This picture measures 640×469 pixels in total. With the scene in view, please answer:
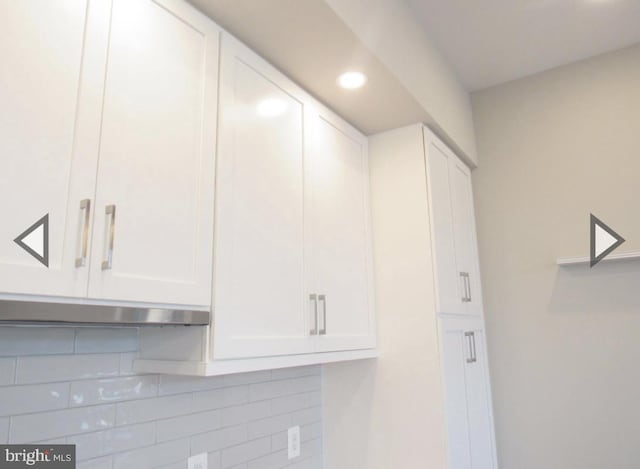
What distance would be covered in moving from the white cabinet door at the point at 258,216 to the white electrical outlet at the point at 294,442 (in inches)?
22.1

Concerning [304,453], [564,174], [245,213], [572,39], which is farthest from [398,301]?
[572,39]

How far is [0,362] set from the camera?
1.08 metres

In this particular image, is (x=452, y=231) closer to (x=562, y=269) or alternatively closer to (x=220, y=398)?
(x=562, y=269)

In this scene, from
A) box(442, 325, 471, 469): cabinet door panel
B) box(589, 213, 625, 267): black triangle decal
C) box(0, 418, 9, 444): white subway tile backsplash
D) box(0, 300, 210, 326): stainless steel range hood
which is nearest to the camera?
box(0, 300, 210, 326): stainless steel range hood

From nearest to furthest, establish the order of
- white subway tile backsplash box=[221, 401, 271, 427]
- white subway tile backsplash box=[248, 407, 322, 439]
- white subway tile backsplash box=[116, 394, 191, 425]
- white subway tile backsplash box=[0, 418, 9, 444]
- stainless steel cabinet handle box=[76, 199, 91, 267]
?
stainless steel cabinet handle box=[76, 199, 91, 267] → white subway tile backsplash box=[0, 418, 9, 444] → white subway tile backsplash box=[116, 394, 191, 425] → white subway tile backsplash box=[221, 401, 271, 427] → white subway tile backsplash box=[248, 407, 322, 439]

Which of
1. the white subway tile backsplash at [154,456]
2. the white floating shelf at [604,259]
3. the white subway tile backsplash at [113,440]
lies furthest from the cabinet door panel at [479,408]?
the white subway tile backsplash at [113,440]

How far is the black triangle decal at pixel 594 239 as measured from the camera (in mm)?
2344

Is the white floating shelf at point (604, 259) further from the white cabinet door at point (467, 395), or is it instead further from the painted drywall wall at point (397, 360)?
the painted drywall wall at point (397, 360)

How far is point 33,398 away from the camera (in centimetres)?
113

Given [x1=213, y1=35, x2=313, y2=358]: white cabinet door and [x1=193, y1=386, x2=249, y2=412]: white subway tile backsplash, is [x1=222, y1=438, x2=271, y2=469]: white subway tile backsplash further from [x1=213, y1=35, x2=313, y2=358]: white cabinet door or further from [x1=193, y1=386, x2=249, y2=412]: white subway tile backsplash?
[x1=213, y1=35, x2=313, y2=358]: white cabinet door

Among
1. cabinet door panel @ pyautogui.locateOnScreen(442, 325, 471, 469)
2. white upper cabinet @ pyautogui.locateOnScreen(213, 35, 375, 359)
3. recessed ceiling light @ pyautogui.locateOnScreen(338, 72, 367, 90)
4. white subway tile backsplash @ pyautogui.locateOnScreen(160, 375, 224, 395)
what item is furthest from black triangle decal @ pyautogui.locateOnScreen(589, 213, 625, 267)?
white subway tile backsplash @ pyautogui.locateOnScreen(160, 375, 224, 395)

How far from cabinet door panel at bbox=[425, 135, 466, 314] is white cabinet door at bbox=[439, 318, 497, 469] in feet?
0.33

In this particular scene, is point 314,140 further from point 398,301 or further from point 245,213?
point 398,301

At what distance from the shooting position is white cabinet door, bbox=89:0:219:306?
105 cm
